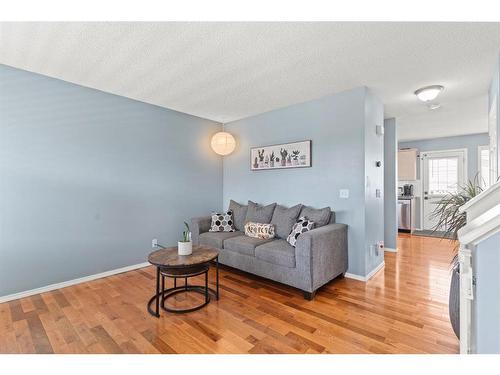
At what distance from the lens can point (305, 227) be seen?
2.85m

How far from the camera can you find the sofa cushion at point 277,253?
2600 mm

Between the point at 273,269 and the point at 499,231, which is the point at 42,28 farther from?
the point at 499,231

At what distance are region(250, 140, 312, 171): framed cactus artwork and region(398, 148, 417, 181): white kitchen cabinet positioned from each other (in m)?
4.54

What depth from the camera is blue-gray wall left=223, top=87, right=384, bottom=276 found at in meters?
2.96

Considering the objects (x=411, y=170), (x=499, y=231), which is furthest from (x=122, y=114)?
(x=411, y=170)

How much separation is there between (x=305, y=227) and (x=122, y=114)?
9.24 feet

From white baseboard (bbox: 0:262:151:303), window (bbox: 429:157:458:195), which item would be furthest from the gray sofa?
window (bbox: 429:157:458:195)

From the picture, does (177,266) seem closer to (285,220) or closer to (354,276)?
(285,220)

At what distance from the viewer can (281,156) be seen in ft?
12.1

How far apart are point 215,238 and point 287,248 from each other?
3.70ft

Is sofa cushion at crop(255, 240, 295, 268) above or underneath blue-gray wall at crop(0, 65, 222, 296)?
underneath

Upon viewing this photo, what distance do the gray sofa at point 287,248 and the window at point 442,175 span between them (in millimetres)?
4744

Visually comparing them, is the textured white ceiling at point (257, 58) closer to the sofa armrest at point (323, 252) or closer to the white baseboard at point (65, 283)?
the sofa armrest at point (323, 252)

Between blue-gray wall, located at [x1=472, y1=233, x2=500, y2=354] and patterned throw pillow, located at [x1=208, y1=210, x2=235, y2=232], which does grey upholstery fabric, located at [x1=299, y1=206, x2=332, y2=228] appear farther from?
blue-gray wall, located at [x1=472, y1=233, x2=500, y2=354]
